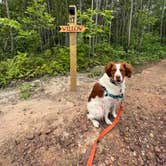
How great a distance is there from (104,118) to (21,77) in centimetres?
239

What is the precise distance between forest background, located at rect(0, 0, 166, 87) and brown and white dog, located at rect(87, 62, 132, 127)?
2129 millimetres

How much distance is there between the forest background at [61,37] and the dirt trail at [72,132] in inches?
51.8

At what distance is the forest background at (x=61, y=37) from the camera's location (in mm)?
4566

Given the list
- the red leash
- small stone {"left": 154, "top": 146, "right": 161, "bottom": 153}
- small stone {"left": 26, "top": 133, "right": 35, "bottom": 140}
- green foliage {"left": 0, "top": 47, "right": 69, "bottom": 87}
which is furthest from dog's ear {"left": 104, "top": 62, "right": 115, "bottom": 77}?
green foliage {"left": 0, "top": 47, "right": 69, "bottom": 87}

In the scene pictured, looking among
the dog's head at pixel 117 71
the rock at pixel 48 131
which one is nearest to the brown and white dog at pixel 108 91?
the dog's head at pixel 117 71

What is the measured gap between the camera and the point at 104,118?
258cm

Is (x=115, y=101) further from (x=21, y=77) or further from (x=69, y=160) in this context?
(x=21, y=77)

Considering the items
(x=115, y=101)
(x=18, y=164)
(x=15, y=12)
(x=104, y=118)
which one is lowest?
(x=18, y=164)

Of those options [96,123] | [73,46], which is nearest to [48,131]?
[96,123]

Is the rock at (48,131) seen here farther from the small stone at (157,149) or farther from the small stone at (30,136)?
the small stone at (157,149)

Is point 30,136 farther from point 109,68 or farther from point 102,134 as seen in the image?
point 109,68

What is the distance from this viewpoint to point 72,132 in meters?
2.39

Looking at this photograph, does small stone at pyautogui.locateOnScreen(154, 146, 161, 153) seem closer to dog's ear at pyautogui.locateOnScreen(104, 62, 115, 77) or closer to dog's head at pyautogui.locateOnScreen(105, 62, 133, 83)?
dog's head at pyautogui.locateOnScreen(105, 62, 133, 83)

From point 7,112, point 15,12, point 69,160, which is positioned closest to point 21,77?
point 7,112
